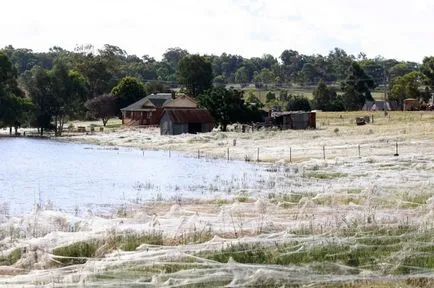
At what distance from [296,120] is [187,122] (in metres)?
11.1

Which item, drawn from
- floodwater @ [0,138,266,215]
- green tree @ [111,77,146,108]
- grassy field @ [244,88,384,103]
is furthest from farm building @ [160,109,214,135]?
grassy field @ [244,88,384,103]

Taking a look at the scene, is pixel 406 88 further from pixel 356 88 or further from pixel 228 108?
pixel 228 108

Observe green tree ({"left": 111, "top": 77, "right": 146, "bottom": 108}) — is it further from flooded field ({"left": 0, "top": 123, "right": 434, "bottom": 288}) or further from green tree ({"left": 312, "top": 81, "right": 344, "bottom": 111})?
flooded field ({"left": 0, "top": 123, "right": 434, "bottom": 288})

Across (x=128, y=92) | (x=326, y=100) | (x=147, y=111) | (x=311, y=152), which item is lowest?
(x=311, y=152)

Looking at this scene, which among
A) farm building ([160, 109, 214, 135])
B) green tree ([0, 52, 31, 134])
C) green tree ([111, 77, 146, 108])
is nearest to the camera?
farm building ([160, 109, 214, 135])

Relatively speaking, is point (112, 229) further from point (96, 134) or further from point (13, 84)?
point (13, 84)

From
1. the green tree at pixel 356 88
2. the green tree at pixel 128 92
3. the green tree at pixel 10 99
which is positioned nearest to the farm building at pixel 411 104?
the green tree at pixel 356 88

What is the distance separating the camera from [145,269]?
1492 cm

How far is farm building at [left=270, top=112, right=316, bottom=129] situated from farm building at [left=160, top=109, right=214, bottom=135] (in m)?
6.85

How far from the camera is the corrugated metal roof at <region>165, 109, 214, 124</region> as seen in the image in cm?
8656

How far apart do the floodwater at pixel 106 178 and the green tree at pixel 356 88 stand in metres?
61.7

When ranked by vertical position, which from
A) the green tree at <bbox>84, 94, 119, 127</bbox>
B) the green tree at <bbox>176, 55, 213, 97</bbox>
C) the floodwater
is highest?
the green tree at <bbox>176, 55, 213, 97</bbox>

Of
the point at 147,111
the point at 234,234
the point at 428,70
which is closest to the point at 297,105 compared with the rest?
the point at 428,70

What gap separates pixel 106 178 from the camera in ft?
154
